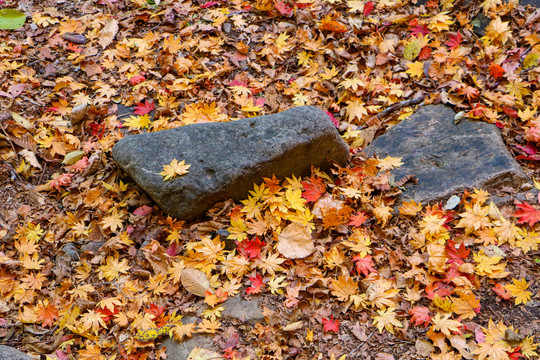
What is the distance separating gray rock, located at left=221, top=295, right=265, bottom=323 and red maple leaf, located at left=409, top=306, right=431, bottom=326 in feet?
3.11

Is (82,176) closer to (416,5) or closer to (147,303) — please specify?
(147,303)

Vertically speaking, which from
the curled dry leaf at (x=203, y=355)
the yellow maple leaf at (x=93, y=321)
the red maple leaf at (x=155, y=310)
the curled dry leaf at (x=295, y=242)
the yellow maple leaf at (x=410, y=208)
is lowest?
the yellow maple leaf at (x=93, y=321)

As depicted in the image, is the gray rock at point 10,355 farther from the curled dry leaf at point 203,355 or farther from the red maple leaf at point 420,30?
the red maple leaf at point 420,30

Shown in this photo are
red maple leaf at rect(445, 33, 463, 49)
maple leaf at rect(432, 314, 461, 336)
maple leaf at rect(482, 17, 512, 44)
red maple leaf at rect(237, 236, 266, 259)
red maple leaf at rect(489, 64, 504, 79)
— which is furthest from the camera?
red maple leaf at rect(445, 33, 463, 49)

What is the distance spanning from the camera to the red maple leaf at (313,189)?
330 centimetres

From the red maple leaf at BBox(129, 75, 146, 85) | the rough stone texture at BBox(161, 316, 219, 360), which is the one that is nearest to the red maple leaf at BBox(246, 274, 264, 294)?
the rough stone texture at BBox(161, 316, 219, 360)

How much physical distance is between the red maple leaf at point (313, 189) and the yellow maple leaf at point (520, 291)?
4.58ft

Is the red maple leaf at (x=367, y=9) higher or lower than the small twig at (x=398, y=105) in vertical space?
higher

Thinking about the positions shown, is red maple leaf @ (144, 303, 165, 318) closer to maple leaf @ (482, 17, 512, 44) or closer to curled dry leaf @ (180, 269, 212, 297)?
curled dry leaf @ (180, 269, 212, 297)

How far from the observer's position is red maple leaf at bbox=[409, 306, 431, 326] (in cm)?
269

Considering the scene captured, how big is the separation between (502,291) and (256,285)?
1.59m

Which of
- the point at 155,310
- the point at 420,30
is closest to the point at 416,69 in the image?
the point at 420,30

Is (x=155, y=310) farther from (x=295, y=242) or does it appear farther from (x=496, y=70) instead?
(x=496, y=70)

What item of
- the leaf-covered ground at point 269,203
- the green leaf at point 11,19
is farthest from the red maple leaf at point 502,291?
the green leaf at point 11,19
